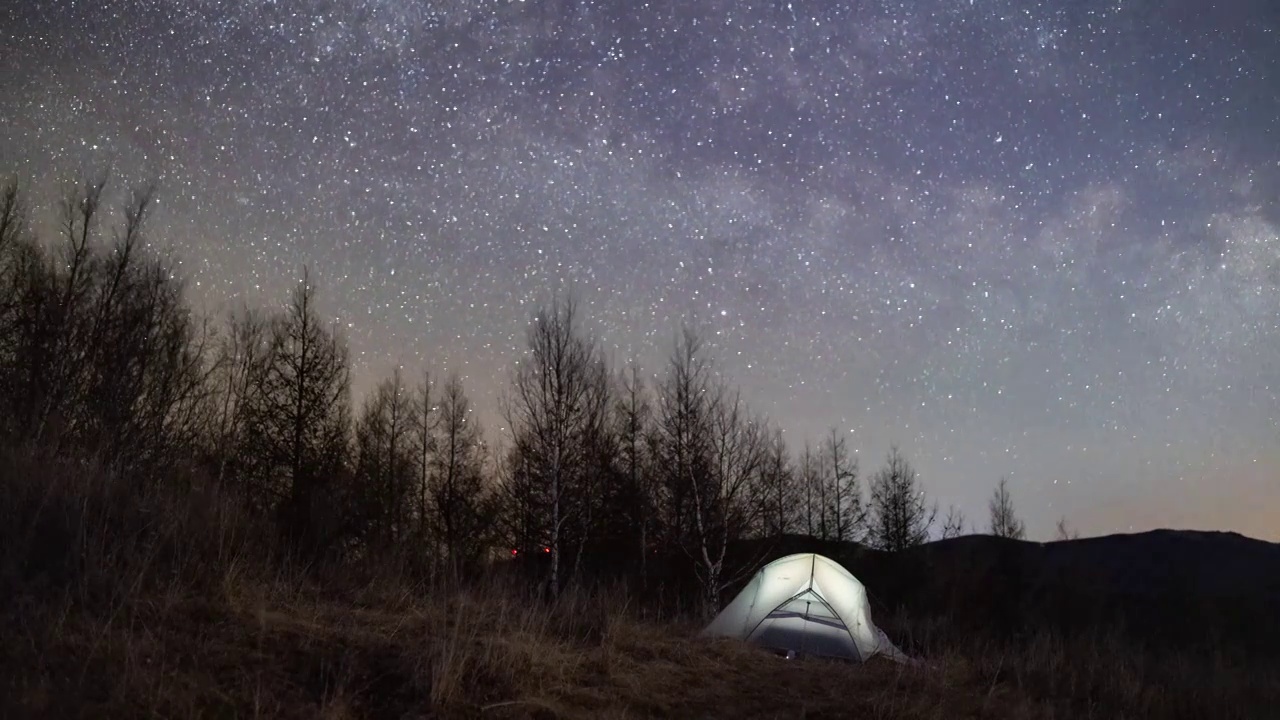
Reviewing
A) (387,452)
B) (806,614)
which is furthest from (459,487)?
(806,614)

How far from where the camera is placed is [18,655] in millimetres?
5426

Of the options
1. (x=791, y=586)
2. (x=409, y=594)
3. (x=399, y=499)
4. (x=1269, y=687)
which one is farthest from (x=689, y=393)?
(x=409, y=594)

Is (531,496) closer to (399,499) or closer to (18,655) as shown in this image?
(399,499)

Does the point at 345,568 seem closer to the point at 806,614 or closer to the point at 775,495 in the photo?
the point at 806,614

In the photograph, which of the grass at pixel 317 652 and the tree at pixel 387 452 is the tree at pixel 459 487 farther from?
the grass at pixel 317 652

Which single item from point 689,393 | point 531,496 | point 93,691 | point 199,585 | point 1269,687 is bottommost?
point 1269,687

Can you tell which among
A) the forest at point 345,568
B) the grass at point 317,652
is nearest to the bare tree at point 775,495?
the forest at point 345,568

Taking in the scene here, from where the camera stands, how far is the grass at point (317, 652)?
A: 18.1ft

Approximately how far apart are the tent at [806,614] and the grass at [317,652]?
3843mm

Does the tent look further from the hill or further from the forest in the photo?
the hill

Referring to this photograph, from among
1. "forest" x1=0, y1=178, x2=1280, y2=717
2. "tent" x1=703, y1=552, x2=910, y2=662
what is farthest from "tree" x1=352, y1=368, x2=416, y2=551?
"tent" x1=703, y1=552, x2=910, y2=662

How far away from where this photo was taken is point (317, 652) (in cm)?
640

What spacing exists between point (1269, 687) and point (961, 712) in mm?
8570

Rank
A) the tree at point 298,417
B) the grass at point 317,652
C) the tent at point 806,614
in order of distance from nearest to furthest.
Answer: the grass at point 317,652 → the tent at point 806,614 → the tree at point 298,417
